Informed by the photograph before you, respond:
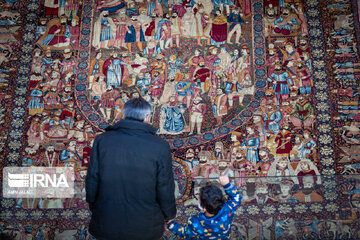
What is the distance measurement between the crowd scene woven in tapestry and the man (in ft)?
13.4

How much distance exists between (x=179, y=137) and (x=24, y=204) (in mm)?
3845

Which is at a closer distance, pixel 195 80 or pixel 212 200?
pixel 212 200

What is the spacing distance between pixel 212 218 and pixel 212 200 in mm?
147

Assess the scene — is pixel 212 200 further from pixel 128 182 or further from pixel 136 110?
pixel 136 110

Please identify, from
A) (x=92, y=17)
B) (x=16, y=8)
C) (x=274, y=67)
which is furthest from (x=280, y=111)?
(x=16, y=8)

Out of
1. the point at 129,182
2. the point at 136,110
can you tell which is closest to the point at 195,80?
the point at 136,110

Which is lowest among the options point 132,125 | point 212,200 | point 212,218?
point 212,218

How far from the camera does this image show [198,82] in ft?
24.2

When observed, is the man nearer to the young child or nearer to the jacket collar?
the jacket collar

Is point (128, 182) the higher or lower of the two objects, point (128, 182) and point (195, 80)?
the lower

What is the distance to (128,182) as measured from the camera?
2.50m

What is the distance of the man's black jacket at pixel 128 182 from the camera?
2.49 metres

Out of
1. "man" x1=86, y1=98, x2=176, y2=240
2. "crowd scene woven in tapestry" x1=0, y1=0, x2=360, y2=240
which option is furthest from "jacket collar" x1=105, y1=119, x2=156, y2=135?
"crowd scene woven in tapestry" x1=0, y1=0, x2=360, y2=240

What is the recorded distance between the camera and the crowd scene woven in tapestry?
6.78 m
